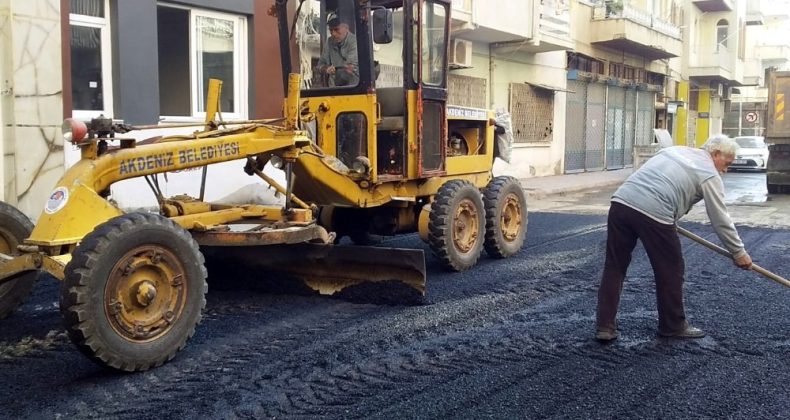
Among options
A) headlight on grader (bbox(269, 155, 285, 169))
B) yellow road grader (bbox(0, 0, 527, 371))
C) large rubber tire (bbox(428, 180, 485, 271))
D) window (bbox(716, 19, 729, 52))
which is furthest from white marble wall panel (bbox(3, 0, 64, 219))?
window (bbox(716, 19, 729, 52))

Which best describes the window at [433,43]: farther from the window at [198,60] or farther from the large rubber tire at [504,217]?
the window at [198,60]

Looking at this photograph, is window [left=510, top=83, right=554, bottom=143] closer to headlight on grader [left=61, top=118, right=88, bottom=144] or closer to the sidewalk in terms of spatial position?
the sidewalk

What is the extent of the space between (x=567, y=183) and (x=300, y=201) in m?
14.1

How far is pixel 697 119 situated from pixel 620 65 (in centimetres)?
1314

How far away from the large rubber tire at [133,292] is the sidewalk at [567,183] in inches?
503

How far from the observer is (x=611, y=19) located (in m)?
23.4

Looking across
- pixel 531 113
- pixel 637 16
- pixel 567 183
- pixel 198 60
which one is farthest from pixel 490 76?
pixel 198 60

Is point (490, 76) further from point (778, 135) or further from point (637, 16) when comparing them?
point (637, 16)

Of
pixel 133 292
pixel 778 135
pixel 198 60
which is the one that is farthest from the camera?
pixel 778 135

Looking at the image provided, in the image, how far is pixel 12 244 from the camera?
17.1 feet

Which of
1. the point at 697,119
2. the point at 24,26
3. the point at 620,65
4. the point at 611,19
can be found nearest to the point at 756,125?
the point at 697,119

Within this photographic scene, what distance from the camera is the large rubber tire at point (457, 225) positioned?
7.11m

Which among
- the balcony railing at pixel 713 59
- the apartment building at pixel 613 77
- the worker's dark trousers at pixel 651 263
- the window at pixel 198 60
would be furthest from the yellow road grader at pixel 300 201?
the balcony railing at pixel 713 59

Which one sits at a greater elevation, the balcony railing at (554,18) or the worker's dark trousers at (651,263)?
the balcony railing at (554,18)
